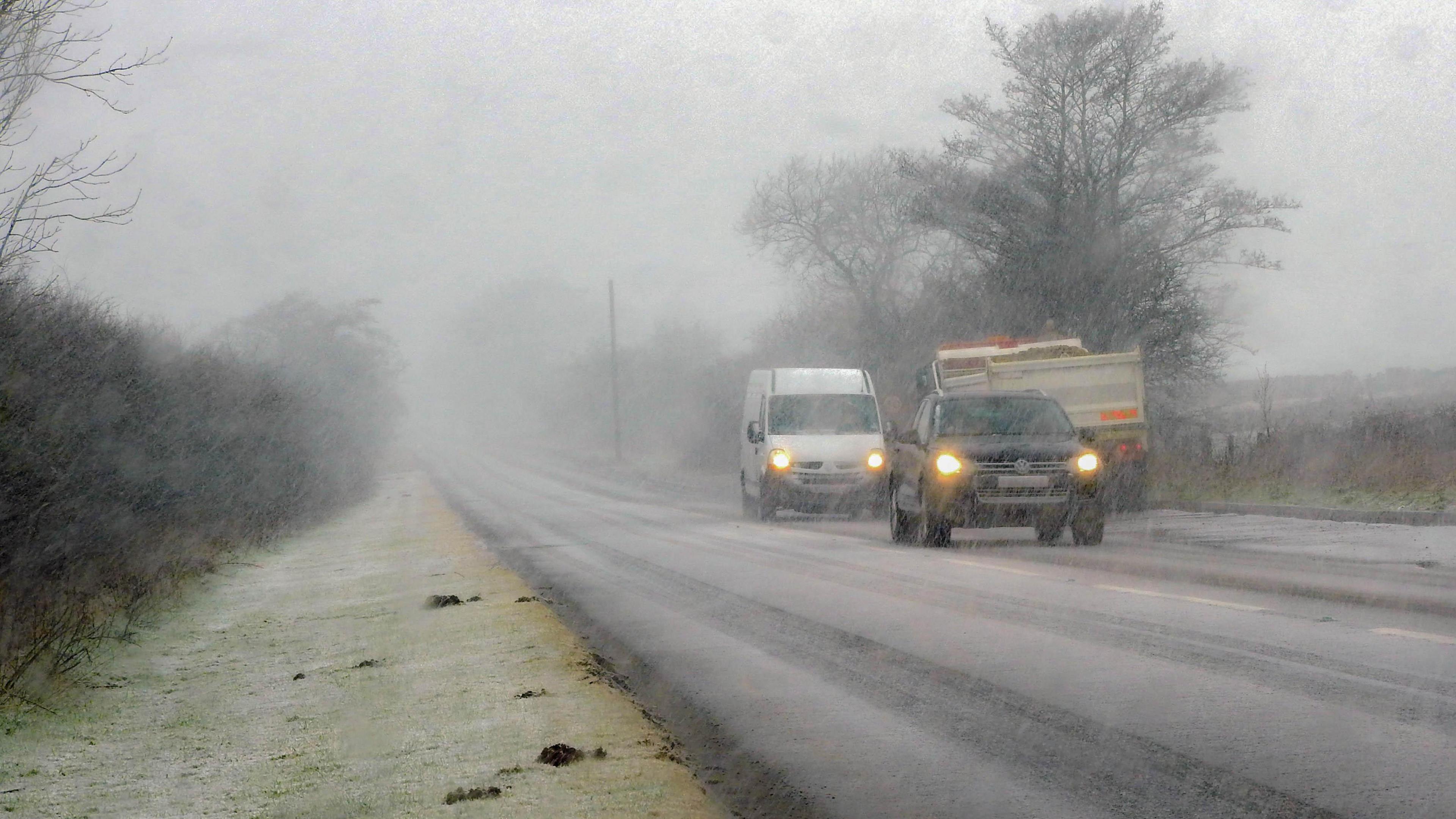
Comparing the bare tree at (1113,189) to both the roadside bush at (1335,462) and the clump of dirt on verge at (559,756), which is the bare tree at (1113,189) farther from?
the clump of dirt on verge at (559,756)

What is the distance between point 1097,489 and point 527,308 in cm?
12582

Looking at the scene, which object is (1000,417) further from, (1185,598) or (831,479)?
(831,479)

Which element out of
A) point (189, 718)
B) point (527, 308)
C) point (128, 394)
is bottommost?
point (189, 718)

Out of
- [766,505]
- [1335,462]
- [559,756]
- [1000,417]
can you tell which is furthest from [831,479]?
[559,756]

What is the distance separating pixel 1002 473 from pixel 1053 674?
9052 millimetres

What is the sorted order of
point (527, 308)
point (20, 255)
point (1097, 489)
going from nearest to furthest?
point (20, 255), point (1097, 489), point (527, 308)

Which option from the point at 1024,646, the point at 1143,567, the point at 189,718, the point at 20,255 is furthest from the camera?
the point at 1143,567

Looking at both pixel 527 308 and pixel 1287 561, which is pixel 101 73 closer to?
pixel 1287 561

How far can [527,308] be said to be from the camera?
458 ft

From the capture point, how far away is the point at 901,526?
18.3 metres

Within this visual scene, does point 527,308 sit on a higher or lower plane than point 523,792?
higher

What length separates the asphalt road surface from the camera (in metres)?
5.21

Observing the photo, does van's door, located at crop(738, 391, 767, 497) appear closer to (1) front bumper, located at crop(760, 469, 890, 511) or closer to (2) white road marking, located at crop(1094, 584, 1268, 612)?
(1) front bumper, located at crop(760, 469, 890, 511)

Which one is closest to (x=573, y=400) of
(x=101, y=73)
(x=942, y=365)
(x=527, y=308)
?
(x=527, y=308)
